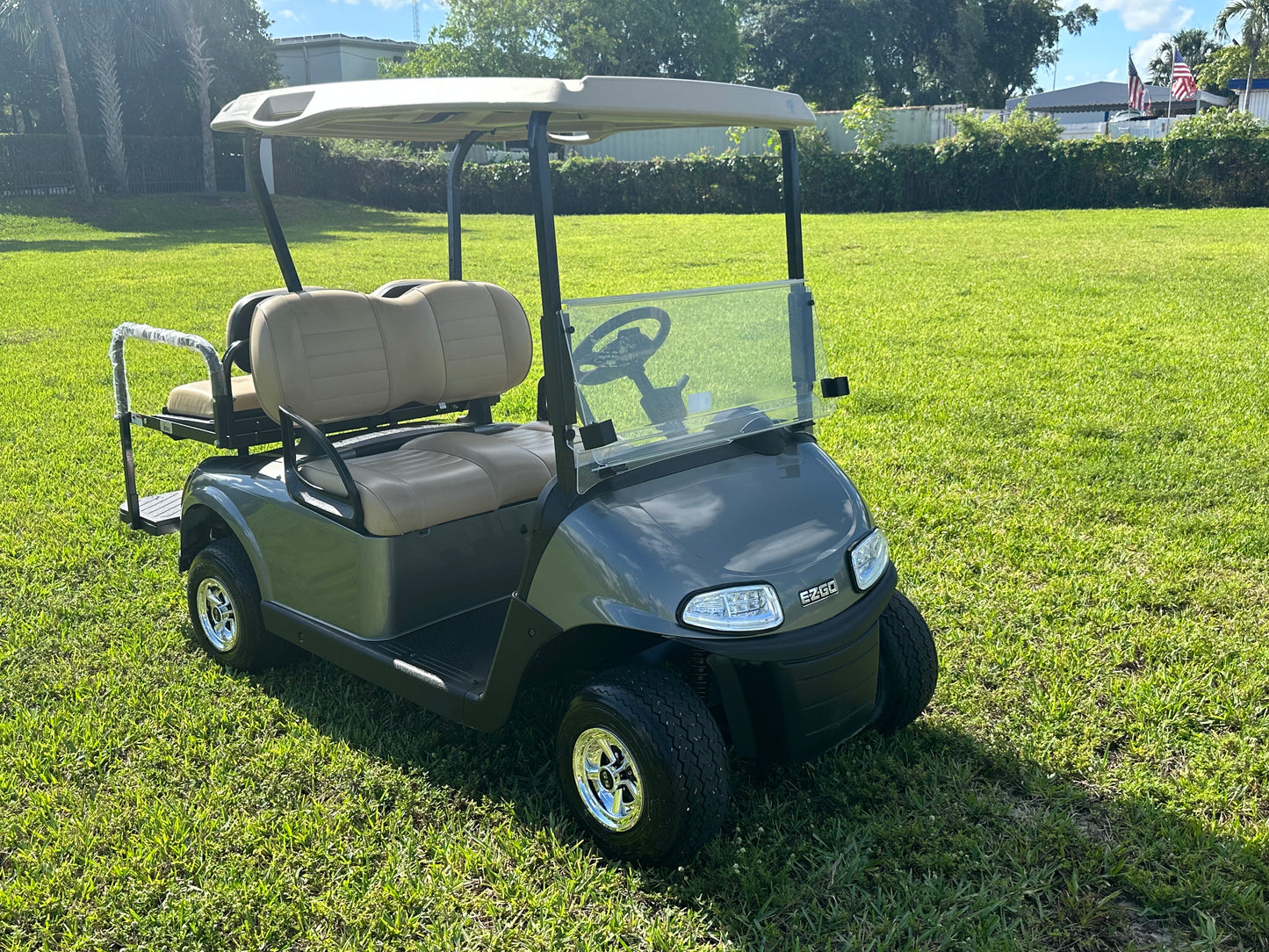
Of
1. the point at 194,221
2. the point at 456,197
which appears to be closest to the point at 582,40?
the point at 194,221

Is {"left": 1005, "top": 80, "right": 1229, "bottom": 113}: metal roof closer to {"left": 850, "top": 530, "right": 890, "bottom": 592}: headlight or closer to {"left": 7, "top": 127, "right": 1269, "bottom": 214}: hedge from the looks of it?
{"left": 7, "top": 127, "right": 1269, "bottom": 214}: hedge

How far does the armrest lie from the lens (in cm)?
290

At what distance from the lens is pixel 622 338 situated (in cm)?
254

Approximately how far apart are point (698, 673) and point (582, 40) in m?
42.9

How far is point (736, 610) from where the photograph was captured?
7.69 ft

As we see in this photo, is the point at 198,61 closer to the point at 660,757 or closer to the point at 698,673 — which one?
the point at 698,673

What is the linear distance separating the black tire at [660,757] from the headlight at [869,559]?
486mm

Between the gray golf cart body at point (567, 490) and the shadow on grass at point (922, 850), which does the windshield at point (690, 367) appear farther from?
the shadow on grass at point (922, 850)

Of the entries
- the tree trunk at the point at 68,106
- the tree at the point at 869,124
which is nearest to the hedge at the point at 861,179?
the tree at the point at 869,124

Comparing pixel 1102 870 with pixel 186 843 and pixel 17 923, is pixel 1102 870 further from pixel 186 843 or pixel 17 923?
pixel 17 923

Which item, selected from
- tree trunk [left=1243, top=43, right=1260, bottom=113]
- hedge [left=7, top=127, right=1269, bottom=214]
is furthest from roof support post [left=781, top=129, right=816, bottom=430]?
tree trunk [left=1243, top=43, right=1260, bottom=113]

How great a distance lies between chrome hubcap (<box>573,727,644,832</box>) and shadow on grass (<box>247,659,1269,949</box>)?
0.12 meters

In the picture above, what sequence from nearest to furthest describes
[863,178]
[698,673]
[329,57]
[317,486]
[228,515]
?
1. [698,673]
2. [317,486]
3. [228,515]
4. [863,178]
5. [329,57]

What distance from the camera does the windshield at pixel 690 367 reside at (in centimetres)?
248
